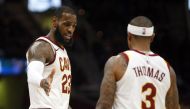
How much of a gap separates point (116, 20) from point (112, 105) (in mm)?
11762

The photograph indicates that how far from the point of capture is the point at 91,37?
17.8 m

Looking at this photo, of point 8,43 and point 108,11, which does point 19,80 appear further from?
point 108,11

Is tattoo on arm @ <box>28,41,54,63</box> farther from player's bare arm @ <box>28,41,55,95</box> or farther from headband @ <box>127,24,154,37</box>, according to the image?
headband @ <box>127,24,154,37</box>

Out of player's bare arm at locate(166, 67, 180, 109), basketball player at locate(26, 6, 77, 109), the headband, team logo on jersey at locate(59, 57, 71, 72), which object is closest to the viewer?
the headband

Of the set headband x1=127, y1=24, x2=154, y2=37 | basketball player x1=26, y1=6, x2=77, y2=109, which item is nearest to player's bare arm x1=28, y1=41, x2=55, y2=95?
basketball player x1=26, y1=6, x2=77, y2=109

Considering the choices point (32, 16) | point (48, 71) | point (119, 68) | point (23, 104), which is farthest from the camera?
point (32, 16)

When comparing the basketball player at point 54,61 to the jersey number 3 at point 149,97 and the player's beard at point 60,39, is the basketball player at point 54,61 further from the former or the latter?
the jersey number 3 at point 149,97

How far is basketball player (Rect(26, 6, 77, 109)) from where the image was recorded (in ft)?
21.3

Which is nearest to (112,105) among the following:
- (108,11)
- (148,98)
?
(148,98)

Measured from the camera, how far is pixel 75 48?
57.4 feet

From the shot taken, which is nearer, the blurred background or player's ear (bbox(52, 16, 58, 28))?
player's ear (bbox(52, 16, 58, 28))

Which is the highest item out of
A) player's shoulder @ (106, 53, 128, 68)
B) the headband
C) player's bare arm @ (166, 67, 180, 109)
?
the headband

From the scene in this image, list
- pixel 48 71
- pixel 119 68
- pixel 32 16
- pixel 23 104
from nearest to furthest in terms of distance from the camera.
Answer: pixel 119 68, pixel 48 71, pixel 23 104, pixel 32 16

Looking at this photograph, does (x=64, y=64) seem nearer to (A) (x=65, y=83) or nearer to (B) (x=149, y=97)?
(A) (x=65, y=83)
